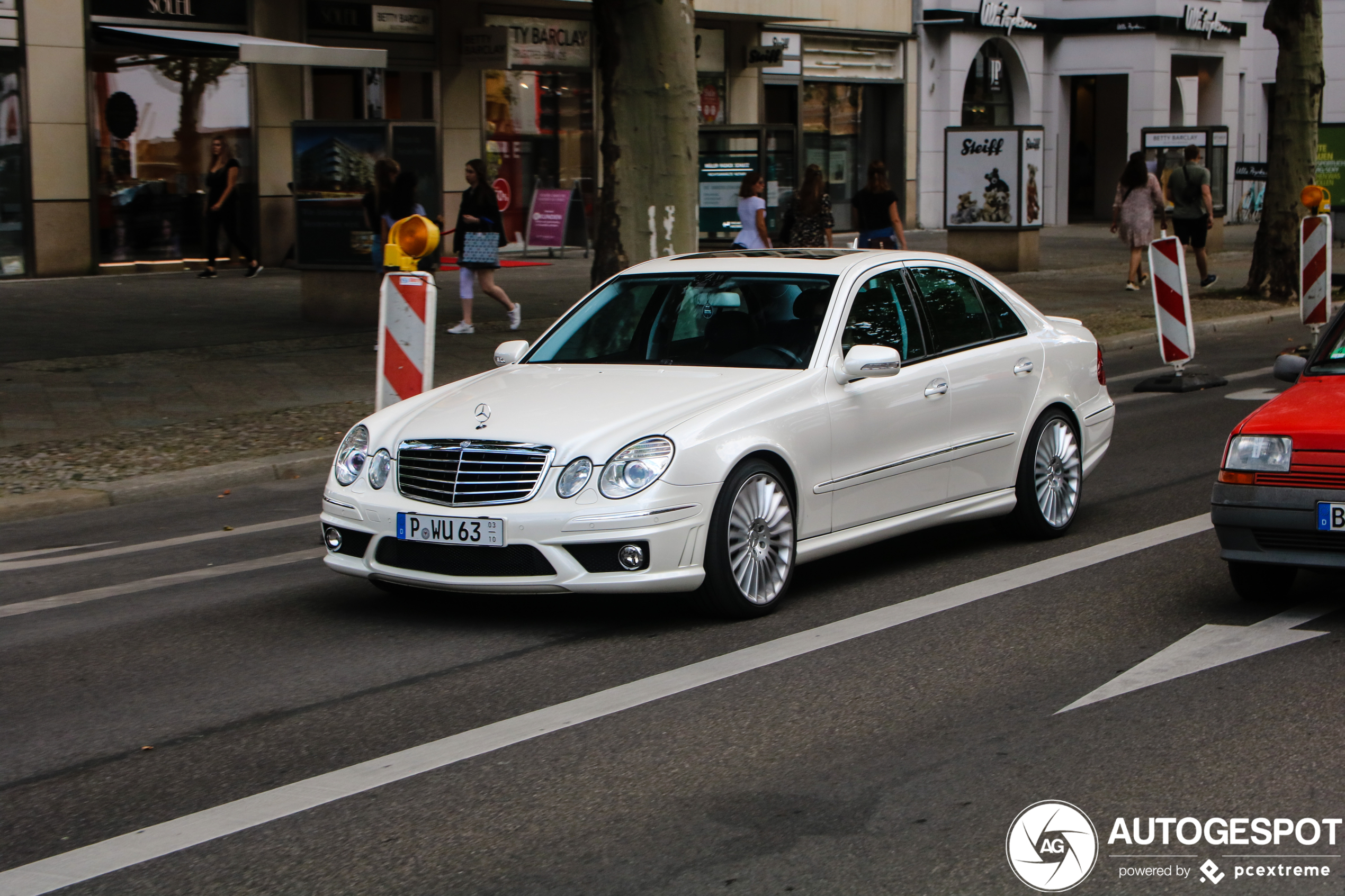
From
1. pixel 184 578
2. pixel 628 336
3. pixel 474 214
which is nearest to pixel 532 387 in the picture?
pixel 628 336

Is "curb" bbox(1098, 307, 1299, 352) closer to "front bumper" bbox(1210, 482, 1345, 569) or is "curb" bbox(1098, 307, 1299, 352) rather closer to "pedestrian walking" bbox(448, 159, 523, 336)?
"pedestrian walking" bbox(448, 159, 523, 336)

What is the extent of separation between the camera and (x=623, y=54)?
14.8 m

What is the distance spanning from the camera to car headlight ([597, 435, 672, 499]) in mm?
6336

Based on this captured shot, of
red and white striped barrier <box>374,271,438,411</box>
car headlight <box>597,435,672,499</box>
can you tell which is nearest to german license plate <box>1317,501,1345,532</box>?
car headlight <box>597,435,672,499</box>

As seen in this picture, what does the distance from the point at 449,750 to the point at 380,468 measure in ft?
6.26

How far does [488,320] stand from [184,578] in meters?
11.0

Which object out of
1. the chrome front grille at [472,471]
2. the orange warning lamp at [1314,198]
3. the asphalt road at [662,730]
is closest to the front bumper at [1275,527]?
the asphalt road at [662,730]

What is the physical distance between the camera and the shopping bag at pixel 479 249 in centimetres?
1722

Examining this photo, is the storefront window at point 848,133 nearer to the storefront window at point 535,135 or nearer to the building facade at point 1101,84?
the building facade at point 1101,84

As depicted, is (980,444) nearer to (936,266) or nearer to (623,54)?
(936,266)

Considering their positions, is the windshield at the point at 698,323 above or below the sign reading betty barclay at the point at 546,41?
below

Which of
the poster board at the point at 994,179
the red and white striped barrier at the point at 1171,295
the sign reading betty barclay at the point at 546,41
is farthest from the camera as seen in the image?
the sign reading betty barclay at the point at 546,41

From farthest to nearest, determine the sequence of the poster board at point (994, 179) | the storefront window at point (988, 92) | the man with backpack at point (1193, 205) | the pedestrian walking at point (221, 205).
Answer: the storefront window at point (988, 92) < the poster board at point (994, 179) < the man with backpack at point (1193, 205) < the pedestrian walking at point (221, 205)

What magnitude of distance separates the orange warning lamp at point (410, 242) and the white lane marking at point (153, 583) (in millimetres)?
2453
